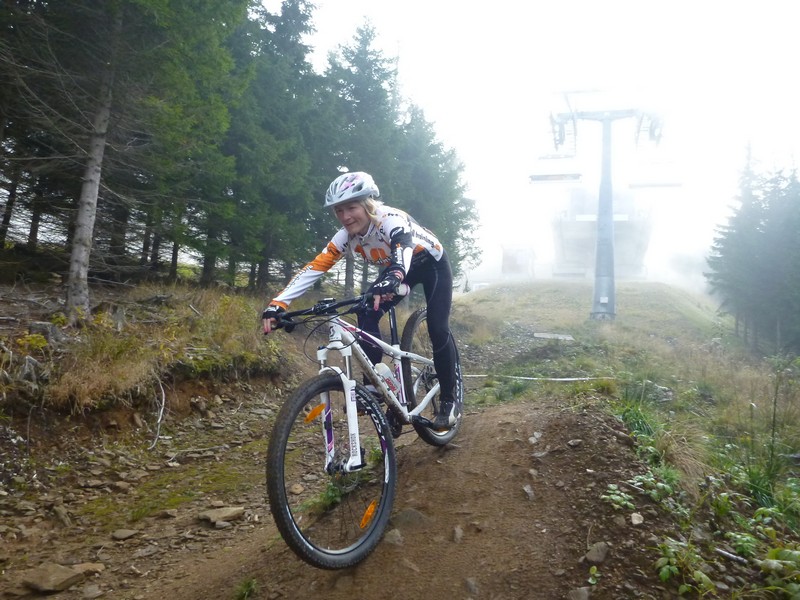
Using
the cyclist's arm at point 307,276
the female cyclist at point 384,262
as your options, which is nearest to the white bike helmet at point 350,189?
the female cyclist at point 384,262

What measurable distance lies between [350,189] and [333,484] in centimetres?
226

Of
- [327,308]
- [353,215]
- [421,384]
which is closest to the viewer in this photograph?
[327,308]

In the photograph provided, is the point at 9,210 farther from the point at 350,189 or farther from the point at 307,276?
the point at 350,189

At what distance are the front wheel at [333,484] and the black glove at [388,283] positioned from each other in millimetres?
645

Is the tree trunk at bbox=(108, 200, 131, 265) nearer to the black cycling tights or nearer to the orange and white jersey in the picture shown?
the orange and white jersey

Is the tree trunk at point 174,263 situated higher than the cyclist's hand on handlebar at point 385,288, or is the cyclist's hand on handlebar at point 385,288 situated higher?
the tree trunk at point 174,263

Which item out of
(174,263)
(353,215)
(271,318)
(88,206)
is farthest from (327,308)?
(174,263)

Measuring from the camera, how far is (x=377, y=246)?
168 inches

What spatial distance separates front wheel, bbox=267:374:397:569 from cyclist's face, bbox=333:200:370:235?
1.34 meters

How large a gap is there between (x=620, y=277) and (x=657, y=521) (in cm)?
6086

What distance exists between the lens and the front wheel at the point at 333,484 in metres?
2.91

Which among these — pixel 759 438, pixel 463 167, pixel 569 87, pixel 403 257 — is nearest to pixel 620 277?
pixel 569 87

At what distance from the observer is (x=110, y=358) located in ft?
21.8

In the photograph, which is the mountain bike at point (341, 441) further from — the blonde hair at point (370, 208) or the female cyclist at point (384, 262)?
the blonde hair at point (370, 208)
